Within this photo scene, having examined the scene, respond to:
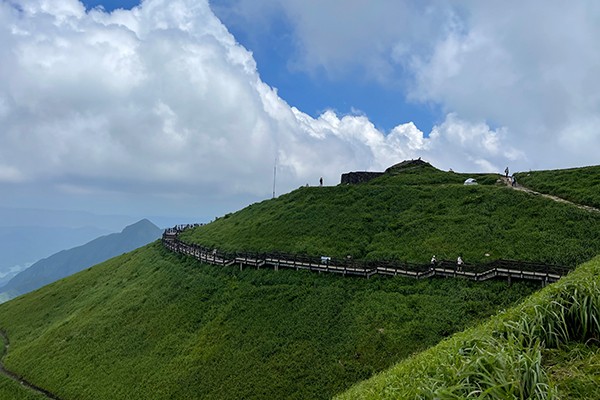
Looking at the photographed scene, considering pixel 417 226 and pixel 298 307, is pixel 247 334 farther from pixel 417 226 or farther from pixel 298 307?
pixel 417 226

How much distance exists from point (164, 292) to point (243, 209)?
3198 cm

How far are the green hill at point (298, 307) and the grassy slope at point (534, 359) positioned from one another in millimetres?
318

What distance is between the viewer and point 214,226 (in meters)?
73.8

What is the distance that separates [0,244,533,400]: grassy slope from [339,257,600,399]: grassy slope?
17.0m

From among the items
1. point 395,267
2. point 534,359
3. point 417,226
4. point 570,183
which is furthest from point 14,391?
point 570,183

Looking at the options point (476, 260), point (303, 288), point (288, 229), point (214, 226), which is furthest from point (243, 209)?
point (476, 260)

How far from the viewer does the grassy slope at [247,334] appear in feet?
89.5

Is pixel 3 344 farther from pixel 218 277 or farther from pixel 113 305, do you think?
pixel 218 277

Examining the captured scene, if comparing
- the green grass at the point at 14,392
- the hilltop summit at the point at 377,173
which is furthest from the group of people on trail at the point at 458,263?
the hilltop summit at the point at 377,173

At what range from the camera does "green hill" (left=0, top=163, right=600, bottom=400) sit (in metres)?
27.9

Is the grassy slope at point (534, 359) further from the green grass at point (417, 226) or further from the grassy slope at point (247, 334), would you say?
the green grass at point (417, 226)

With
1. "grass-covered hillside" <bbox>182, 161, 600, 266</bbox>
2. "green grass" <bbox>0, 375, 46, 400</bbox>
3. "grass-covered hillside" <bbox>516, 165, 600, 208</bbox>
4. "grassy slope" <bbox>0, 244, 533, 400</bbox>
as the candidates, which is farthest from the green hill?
"grass-covered hillside" <bbox>516, 165, 600, 208</bbox>

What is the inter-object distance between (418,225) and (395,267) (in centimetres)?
1259

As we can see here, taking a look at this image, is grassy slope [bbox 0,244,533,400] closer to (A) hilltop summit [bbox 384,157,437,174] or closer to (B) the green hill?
(B) the green hill
